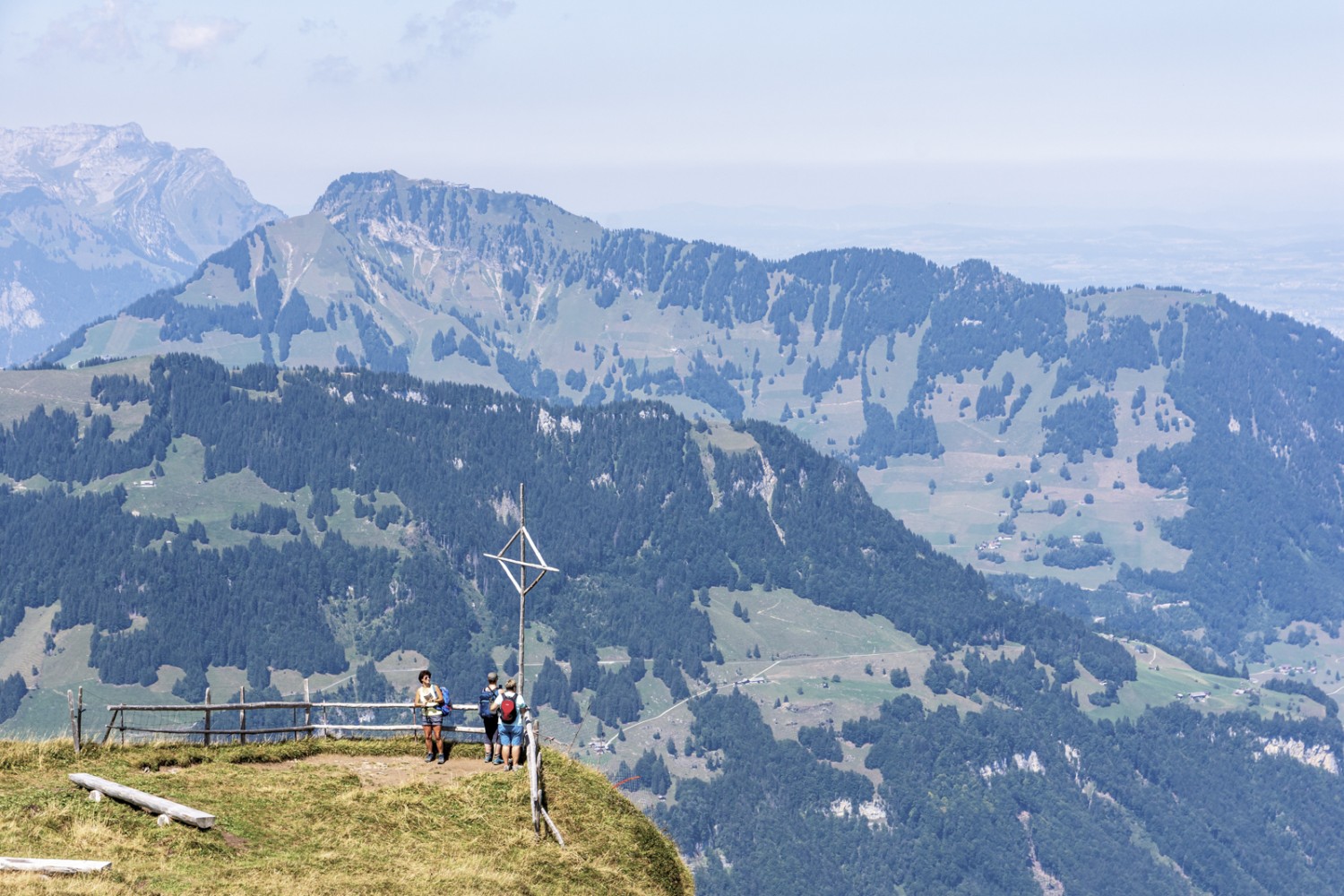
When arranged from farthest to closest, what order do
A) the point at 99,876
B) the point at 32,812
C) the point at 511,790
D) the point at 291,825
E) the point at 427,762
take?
the point at 427,762, the point at 511,790, the point at 291,825, the point at 32,812, the point at 99,876

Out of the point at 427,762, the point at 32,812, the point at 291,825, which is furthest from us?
the point at 427,762

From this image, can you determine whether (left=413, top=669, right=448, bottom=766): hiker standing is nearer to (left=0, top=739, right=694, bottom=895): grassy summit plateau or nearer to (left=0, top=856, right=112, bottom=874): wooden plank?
(left=0, top=739, right=694, bottom=895): grassy summit plateau

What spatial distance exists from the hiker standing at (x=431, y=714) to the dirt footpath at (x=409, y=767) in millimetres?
606

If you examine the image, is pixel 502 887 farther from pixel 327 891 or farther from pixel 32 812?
pixel 32 812

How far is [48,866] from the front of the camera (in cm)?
5306

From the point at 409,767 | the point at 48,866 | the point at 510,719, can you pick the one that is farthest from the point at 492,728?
the point at 48,866

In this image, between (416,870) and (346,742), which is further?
(346,742)

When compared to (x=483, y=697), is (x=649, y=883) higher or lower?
lower

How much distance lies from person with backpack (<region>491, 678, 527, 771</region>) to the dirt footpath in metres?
0.91

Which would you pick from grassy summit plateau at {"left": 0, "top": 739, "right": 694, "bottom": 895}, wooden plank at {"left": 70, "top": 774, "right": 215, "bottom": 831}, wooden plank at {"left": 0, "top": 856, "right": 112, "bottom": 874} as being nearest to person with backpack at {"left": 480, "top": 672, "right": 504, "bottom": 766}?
grassy summit plateau at {"left": 0, "top": 739, "right": 694, "bottom": 895}

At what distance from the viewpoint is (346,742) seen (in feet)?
248

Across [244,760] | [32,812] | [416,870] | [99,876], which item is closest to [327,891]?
[416,870]

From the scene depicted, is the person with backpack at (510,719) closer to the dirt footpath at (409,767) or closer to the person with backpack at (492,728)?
the person with backpack at (492,728)

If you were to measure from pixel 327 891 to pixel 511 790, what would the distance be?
13.3m
